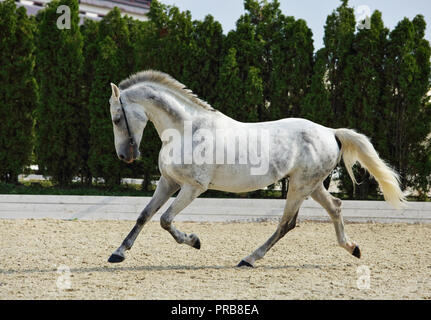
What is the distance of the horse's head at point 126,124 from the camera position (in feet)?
12.7

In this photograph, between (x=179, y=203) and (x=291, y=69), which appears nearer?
(x=179, y=203)

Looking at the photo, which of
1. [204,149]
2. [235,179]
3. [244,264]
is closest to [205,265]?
[244,264]

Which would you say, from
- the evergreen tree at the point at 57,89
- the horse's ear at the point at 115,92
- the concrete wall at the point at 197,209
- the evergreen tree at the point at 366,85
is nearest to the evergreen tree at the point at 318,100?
the evergreen tree at the point at 366,85

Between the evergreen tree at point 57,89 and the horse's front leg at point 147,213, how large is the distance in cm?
654

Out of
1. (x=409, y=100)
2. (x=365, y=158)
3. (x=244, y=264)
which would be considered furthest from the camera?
(x=409, y=100)

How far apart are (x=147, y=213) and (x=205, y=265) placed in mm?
852

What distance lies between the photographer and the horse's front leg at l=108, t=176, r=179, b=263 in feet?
12.6

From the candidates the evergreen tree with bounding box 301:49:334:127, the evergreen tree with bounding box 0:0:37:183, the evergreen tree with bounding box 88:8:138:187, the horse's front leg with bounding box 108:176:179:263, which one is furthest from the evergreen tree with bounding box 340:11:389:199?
the evergreen tree with bounding box 0:0:37:183

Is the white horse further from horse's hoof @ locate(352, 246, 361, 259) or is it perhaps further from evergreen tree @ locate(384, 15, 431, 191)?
evergreen tree @ locate(384, 15, 431, 191)

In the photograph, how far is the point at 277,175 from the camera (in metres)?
4.16

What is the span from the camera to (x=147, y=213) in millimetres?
3920

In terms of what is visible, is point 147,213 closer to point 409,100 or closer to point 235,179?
point 235,179

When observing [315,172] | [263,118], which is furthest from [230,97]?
[315,172]

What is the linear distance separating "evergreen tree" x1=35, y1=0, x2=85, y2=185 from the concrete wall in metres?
2.68
